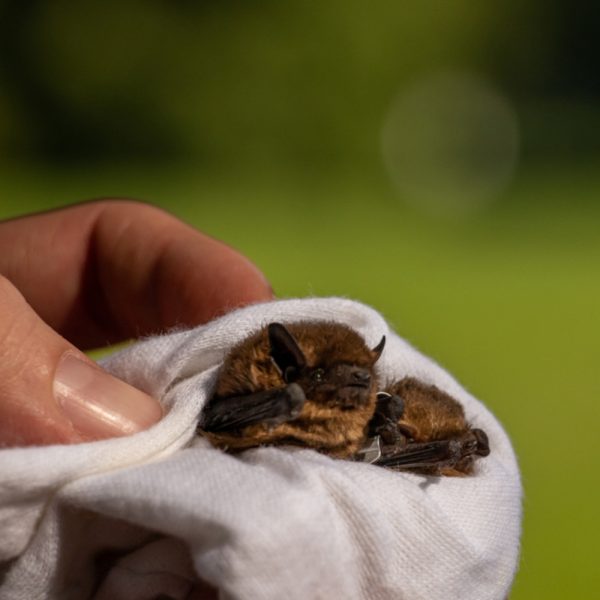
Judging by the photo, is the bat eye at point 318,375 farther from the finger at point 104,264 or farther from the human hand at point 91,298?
the finger at point 104,264

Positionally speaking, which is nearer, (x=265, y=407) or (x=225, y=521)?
(x=225, y=521)

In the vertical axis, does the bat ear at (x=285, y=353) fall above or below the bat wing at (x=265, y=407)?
above

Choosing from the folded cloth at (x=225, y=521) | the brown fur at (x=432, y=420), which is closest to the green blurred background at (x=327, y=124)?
the brown fur at (x=432, y=420)

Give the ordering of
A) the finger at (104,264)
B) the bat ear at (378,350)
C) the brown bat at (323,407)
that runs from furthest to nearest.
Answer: the finger at (104,264) < the bat ear at (378,350) < the brown bat at (323,407)

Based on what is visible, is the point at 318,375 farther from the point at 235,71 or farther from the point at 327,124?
the point at 235,71

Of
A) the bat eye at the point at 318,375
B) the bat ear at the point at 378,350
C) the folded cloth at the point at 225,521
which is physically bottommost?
the folded cloth at the point at 225,521

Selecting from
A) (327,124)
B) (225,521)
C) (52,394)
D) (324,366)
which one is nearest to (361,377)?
(324,366)
